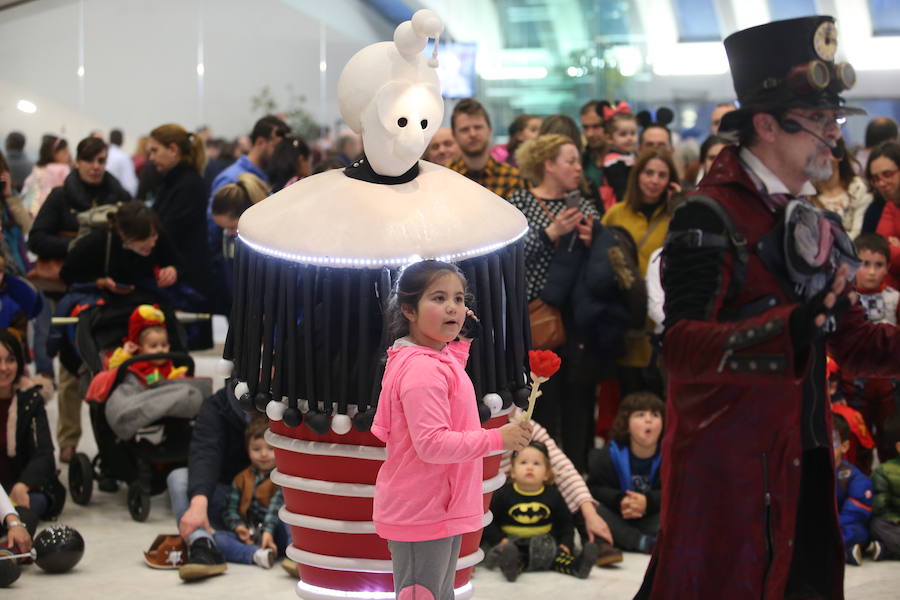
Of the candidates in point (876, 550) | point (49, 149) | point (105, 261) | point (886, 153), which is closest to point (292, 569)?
point (105, 261)

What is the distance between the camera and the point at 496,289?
318 centimetres

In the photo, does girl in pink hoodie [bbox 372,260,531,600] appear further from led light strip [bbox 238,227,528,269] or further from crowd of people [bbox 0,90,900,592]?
crowd of people [bbox 0,90,900,592]

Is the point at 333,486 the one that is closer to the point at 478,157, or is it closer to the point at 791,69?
the point at 791,69

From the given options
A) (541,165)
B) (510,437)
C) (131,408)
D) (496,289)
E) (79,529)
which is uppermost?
(541,165)

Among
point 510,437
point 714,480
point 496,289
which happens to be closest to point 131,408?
point 496,289

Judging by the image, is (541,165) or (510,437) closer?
(510,437)

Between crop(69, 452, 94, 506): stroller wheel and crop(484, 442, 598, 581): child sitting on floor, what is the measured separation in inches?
72.3

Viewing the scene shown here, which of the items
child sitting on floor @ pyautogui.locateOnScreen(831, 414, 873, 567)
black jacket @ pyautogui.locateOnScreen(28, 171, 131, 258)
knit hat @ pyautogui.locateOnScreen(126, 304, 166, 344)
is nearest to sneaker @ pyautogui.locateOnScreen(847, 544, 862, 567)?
child sitting on floor @ pyautogui.locateOnScreen(831, 414, 873, 567)

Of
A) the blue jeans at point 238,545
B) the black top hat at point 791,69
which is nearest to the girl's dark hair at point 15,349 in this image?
the blue jeans at point 238,545

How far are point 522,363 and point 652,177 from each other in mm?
2455

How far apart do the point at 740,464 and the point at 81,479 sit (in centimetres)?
360

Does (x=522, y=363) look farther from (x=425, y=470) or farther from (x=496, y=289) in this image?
(x=425, y=470)

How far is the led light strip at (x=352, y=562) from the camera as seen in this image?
317 centimetres

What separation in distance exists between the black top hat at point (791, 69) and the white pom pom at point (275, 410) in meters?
1.26
